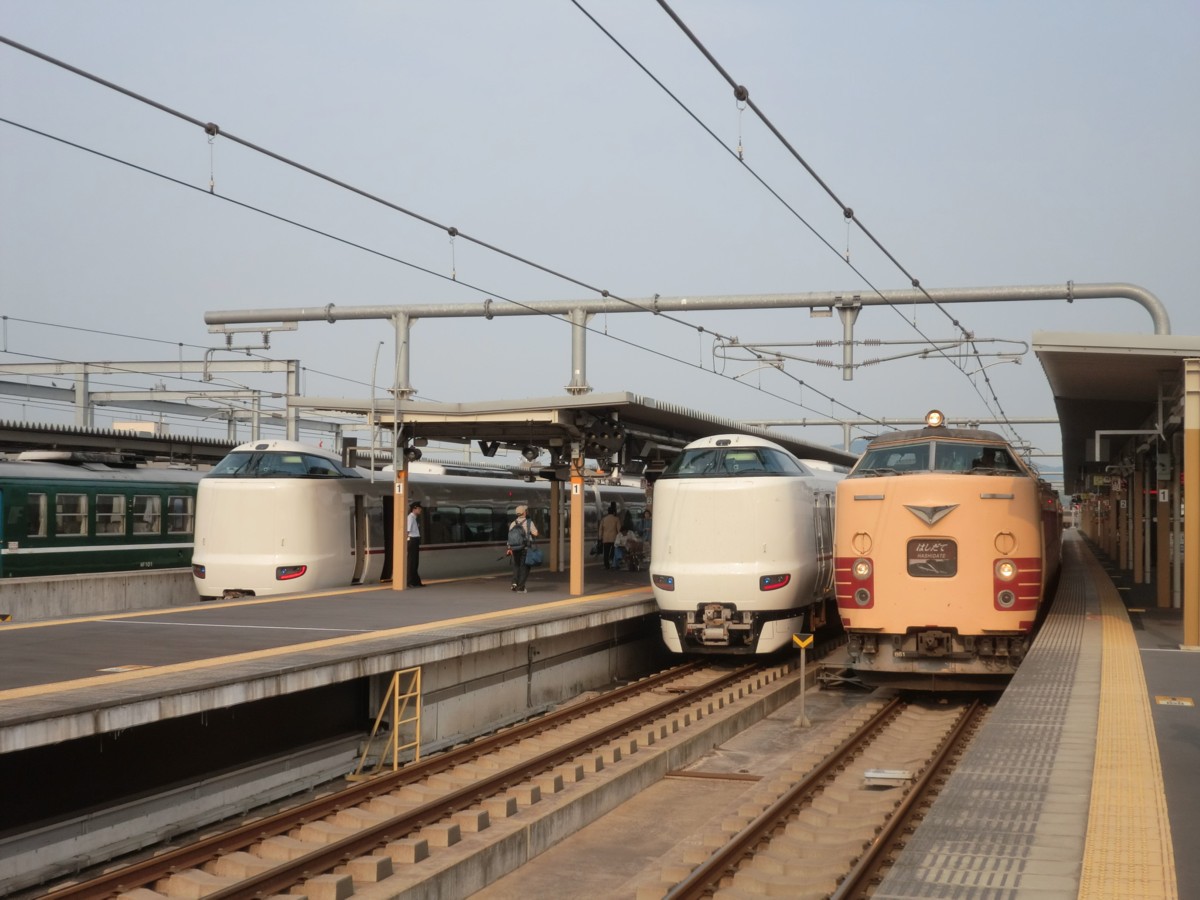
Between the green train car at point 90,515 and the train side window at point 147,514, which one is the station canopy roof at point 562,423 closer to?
the green train car at point 90,515

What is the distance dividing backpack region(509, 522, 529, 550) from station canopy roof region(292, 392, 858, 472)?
1.63 m

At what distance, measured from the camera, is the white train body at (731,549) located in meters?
16.1

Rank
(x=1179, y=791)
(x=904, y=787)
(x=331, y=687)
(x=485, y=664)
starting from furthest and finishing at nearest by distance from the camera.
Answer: (x=485, y=664)
(x=331, y=687)
(x=904, y=787)
(x=1179, y=791)

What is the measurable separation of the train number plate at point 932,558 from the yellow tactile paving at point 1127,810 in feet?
7.79

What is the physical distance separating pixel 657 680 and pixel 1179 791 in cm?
1025

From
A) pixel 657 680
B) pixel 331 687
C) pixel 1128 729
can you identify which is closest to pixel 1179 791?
pixel 1128 729

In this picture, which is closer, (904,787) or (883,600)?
(904,787)

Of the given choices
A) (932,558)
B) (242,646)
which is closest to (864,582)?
(932,558)

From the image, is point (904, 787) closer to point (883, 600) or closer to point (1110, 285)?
point (883, 600)

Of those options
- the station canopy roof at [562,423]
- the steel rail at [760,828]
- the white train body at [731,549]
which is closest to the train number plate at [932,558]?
the steel rail at [760,828]

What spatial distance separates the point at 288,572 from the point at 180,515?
21.4 ft

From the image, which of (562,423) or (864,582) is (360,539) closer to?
(562,423)

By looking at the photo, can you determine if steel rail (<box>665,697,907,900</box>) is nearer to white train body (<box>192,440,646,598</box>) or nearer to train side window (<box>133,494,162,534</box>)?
white train body (<box>192,440,646,598</box>)

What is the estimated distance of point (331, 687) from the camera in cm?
1215
